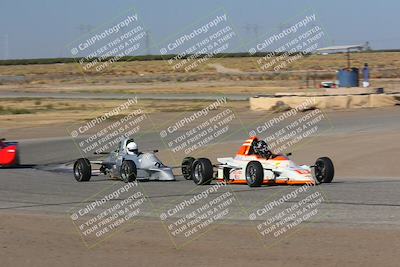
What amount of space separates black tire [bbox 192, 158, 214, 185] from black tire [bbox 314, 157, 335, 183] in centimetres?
225

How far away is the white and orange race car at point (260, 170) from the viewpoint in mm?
17734

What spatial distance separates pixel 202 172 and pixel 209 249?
741 centimetres

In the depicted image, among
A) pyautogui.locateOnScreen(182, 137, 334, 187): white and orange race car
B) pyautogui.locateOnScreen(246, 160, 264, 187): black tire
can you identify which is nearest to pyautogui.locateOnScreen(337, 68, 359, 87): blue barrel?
pyautogui.locateOnScreen(182, 137, 334, 187): white and orange race car

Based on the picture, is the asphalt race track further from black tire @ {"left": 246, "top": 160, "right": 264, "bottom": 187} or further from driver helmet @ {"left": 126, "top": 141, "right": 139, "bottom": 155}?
driver helmet @ {"left": 126, "top": 141, "right": 139, "bottom": 155}

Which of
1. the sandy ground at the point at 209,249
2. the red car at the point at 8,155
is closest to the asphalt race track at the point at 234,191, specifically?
the red car at the point at 8,155

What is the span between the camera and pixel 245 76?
10112cm

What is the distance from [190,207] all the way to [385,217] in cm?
341

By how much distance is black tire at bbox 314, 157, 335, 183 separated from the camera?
18203 mm

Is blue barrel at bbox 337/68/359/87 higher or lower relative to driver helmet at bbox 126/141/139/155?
lower

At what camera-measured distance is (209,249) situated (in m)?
11.3

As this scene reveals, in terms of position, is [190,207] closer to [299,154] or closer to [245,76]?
[299,154]

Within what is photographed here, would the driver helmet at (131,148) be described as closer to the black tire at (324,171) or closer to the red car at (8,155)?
the black tire at (324,171)

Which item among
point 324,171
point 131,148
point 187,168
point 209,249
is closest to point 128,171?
point 131,148

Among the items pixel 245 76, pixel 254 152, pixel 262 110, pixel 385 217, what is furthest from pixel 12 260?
pixel 245 76
